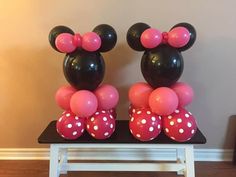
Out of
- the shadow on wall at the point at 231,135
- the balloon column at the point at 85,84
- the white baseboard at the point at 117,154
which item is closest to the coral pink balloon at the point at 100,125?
the balloon column at the point at 85,84

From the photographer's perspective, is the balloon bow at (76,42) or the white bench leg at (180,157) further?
the white bench leg at (180,157)

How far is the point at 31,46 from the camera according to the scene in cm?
196

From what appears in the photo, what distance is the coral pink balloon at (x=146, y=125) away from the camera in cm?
158

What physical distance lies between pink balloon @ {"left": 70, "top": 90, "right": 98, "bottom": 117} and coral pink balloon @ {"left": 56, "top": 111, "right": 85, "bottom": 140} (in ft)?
0.14

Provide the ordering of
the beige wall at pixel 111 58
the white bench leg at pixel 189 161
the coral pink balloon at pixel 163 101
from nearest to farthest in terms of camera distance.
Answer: the coral pink balloon at pixel 163 101, the white bench leg at pixel 189 161, the beige wall at pixel 111 58

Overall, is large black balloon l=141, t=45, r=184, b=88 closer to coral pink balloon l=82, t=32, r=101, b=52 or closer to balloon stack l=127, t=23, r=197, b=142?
balloon stack l=127, t=23, r=197, b=142

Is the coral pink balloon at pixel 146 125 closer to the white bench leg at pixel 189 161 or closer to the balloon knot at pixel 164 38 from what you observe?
the white bench leg at pixel 189 161

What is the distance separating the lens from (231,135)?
83.7 inches

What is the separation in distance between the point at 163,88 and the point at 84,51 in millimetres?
489

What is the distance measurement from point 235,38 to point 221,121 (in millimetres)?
601

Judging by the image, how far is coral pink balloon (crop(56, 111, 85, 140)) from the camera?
5.30 ft

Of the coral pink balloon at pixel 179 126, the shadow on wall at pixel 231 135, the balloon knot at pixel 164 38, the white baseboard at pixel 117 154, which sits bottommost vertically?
the white baseboard at pixel 117 154

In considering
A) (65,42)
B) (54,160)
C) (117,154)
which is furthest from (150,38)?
(117,154)

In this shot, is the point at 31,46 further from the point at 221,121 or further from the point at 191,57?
the point at 221,121
